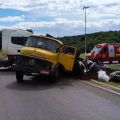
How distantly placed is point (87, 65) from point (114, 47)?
87.2ft

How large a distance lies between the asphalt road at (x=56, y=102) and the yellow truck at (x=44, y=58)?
73 cm

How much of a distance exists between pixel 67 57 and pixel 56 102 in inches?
332

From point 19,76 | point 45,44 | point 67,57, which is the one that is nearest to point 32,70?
point 19,76

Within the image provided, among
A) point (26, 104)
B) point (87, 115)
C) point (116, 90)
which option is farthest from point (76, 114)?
point (116, 90)

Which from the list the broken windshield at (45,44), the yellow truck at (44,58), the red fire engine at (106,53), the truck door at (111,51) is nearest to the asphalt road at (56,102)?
the yellow truck at (44,58)

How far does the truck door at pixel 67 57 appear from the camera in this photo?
875 inches

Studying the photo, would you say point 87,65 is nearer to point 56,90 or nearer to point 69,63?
point 69,63

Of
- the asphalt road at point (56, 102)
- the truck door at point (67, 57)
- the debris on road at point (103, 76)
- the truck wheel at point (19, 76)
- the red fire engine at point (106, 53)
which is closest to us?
the asphalt road at point (56, 102)

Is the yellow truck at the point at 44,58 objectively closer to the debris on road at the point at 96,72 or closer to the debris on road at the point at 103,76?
the debris on road at the point at 96,72

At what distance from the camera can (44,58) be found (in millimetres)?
20656

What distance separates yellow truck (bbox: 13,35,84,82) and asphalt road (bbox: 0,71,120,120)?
2.39 feet

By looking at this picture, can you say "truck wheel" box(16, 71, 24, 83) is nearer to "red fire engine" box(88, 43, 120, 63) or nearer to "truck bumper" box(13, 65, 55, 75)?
"truck bumper" box(13, 65, 55, 75)

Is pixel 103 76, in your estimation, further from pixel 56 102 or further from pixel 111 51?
pixel 111 51

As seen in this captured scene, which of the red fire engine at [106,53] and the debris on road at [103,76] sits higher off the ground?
the red fire engine at [106,53]
